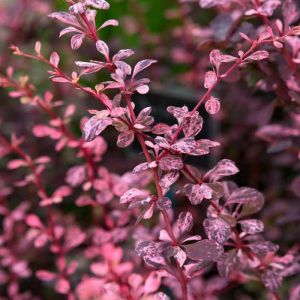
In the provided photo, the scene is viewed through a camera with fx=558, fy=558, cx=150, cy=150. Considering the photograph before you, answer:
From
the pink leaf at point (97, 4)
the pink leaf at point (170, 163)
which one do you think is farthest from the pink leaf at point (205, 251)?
the pink leaf at point (97, 4)

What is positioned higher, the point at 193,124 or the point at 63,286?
the point at 193,124

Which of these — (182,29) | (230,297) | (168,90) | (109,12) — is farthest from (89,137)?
(182,29)

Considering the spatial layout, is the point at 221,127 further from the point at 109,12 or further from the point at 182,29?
the point at 109,12

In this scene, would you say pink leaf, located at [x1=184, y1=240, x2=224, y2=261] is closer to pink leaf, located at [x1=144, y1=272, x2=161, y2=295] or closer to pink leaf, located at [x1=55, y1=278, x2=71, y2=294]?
pink leaf, located at [x1=144, y1=272, x2=161, y2=295]

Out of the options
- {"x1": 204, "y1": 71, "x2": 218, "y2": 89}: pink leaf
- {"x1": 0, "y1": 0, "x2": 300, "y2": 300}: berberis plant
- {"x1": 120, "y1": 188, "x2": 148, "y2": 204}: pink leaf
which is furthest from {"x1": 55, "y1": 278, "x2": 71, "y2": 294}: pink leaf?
{"x1": 204, "y1": 71, "x2": 218, "y2": 89}: pink leaf

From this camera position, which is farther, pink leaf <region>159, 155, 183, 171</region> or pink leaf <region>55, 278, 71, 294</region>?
pink leaf <region>55, 278, 71, 294</region>

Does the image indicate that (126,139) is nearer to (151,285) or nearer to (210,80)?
(210,80)

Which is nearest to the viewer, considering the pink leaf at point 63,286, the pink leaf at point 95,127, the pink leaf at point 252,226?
the pink leaf at point 95,127

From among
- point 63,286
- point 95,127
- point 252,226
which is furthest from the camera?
point 63,286

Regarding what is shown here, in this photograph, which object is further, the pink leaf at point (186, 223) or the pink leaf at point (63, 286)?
the pink leaf at point (63, 286)

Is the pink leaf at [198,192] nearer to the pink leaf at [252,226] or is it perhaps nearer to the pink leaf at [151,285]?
the pink leaf at [252,226]

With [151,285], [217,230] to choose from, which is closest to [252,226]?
[217,230]
